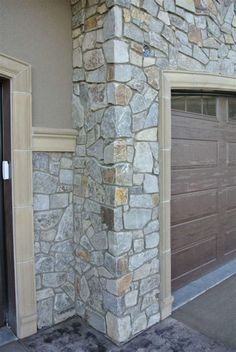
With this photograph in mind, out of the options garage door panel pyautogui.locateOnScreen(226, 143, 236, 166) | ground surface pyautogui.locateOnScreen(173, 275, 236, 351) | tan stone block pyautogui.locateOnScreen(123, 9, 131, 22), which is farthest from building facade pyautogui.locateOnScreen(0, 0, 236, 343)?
garage door panel pyautogui.locateOnScreen(226, 143, 236, 166)

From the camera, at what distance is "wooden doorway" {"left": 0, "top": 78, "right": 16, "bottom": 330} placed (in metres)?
2.63

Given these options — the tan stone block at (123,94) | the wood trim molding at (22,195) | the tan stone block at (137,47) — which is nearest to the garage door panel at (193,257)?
the wood trim molding at (22,195)

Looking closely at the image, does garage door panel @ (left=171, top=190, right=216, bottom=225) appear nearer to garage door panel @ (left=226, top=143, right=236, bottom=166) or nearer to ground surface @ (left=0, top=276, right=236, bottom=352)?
garage door panel @ (left=226, top=143, right=236, bottom=166)

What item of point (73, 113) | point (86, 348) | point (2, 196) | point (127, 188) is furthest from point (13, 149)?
point (86, 348)

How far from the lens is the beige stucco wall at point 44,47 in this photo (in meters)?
2.57

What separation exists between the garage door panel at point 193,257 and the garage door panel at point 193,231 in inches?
3.1

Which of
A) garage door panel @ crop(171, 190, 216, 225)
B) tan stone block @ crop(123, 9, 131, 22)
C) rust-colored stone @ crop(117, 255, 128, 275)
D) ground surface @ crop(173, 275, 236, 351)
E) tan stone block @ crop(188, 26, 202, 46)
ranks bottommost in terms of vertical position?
ground surface @ crop(173, 275, 236, 351)

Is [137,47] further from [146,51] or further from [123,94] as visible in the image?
[123,94]

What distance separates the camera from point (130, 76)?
2.64 meters

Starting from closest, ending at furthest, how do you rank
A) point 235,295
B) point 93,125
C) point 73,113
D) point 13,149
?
point 13,149 → point 93,125 → point 73,113 → point 235,295

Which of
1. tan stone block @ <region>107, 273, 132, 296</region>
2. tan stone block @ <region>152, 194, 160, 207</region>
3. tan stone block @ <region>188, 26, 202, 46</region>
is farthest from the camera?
tan stone block @ <region>188, 26, 202, 46</region>

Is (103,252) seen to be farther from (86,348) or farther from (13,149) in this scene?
(13,149)

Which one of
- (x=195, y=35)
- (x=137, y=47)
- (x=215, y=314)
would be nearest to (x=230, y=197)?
(x=215, y=314)

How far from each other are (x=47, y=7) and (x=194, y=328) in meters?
3.15
